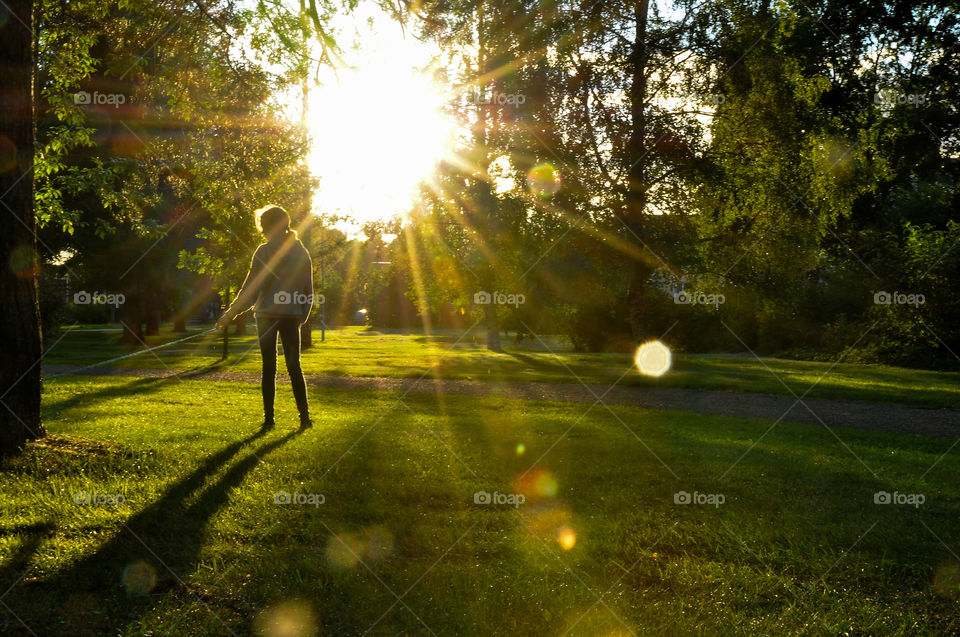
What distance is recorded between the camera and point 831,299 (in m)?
33.1

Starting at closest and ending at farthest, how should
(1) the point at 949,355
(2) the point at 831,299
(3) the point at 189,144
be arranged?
(3) the point at 189,144 < (1) the point at 949,355 < (2) the point at 831,299

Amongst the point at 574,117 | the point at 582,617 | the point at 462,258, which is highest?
the point at 574,117

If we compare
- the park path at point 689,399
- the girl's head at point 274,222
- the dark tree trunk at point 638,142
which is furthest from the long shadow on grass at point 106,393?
the dark tree trunk at point 638,142

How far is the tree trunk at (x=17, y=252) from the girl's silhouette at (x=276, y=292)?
1709 millimetres

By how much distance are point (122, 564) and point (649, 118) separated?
13.7m

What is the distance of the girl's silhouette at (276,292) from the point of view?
24.2ft

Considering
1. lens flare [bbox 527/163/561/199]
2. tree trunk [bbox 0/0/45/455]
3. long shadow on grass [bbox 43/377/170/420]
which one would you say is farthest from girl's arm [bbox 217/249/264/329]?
lens flare [bbox 527/163/561/199]

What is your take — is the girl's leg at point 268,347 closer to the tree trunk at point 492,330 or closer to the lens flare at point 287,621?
the lens flare at point 287,621

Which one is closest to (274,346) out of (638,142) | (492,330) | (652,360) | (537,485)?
(537,485)

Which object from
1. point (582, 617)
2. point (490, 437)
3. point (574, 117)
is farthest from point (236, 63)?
point (582, 617)

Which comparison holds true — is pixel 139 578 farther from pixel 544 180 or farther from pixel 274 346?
pixel 544 180

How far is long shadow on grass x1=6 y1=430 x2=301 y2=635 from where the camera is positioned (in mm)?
3195

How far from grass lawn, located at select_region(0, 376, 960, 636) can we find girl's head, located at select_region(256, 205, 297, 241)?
2.12 meters

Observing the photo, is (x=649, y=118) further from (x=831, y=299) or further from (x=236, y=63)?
(x=831, y=299)
